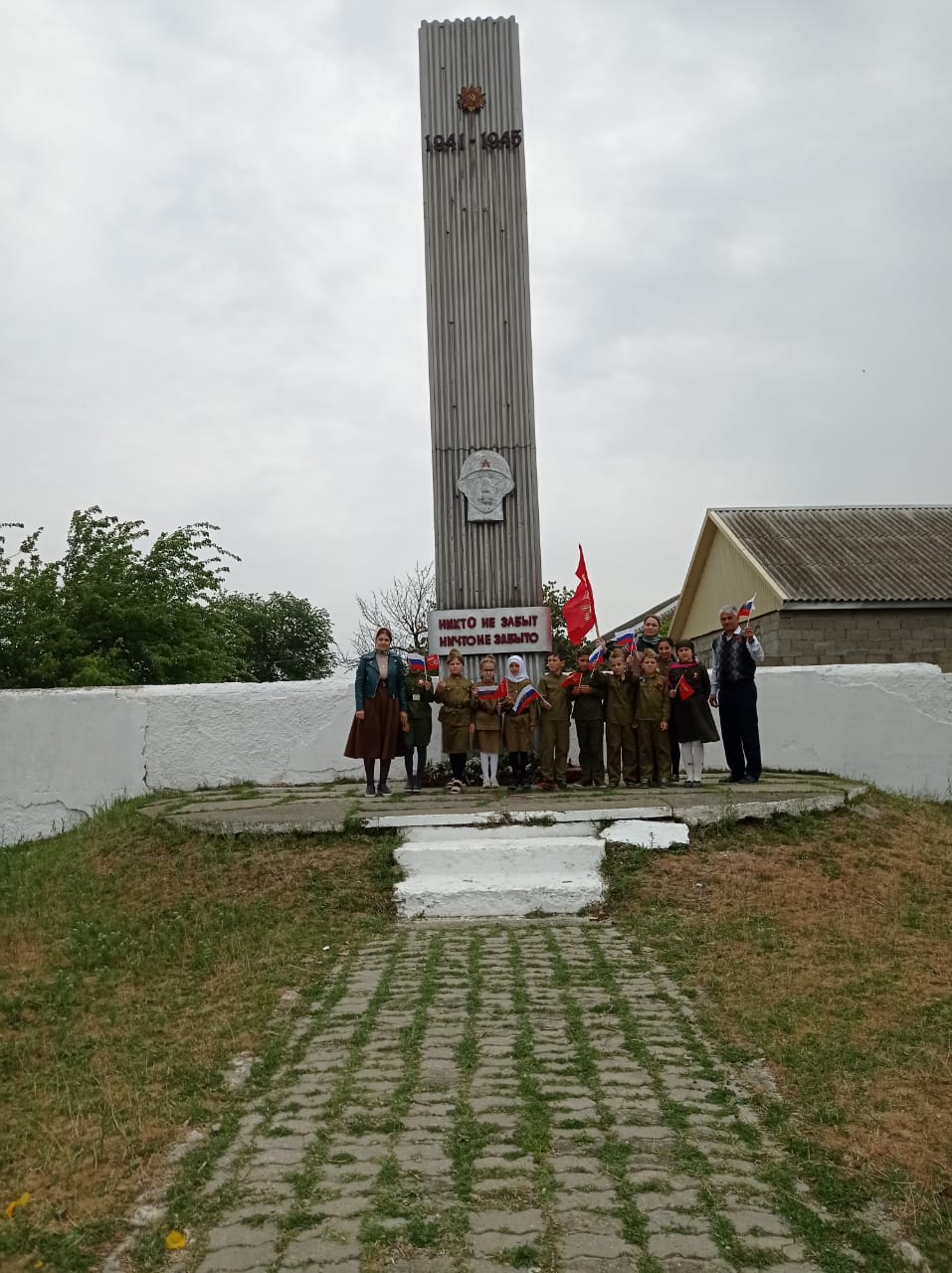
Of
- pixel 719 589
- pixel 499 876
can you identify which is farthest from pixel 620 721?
pixel 719 589

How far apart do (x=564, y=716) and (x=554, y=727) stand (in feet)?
0.43

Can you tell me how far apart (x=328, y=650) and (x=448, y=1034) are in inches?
2176

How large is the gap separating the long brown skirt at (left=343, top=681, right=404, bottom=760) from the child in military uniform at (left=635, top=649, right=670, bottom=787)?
204cm

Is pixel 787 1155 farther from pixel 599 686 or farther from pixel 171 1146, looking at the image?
pixel 599 686

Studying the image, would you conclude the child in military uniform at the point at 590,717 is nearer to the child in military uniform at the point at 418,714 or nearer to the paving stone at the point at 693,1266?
the child in military uniform at the point at 418,714

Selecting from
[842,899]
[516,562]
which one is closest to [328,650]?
[516,562]

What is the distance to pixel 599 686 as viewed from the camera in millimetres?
10008

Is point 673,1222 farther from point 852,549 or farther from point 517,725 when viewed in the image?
point 852,549

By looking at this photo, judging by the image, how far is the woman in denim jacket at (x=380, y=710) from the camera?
9.59 meters

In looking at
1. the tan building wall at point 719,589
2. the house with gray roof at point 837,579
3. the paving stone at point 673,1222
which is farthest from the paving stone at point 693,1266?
the tan building wall at point 719,589

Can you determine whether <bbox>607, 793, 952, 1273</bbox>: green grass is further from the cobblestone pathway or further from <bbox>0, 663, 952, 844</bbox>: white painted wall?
<bbox>0, 663, 952, 844</bbox>: white painted wall

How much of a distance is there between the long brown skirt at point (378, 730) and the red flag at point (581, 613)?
6.67 feet

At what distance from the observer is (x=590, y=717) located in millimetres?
10031

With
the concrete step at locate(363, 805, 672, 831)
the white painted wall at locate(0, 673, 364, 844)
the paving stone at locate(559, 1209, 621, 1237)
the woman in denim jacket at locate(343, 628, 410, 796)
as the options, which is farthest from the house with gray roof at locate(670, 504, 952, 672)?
the paving stone at locate(559, 1209, 621, 1237)
